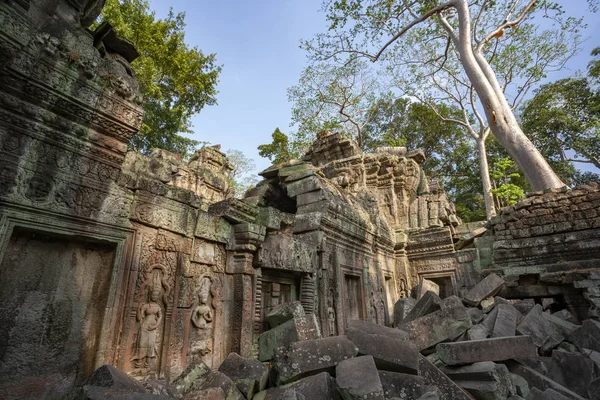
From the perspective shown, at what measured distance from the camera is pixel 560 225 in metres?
7.28

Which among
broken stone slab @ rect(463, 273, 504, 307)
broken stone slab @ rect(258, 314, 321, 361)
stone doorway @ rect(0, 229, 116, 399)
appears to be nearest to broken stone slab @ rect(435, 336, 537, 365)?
broken stone slab @ rect(258, 314, 321, 361)

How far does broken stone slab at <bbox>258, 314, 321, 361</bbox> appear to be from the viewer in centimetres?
371

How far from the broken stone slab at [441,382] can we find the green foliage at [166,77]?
15045 mm

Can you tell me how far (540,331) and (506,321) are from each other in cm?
45

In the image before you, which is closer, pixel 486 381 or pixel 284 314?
pixel 486 381

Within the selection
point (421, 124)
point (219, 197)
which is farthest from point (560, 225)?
point (421, 124)

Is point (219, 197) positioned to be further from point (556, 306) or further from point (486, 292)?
point (556, 306)

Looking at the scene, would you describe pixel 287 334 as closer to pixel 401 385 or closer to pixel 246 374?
pixel 246 374

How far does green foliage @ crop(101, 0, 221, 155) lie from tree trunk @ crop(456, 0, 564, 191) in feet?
40.7

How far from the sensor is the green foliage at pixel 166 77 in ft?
48.9

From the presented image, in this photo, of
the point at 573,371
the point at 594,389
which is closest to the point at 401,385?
the point at 594,389

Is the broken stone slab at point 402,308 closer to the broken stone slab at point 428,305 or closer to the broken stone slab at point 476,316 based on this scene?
the broken stone slab at point 428,305

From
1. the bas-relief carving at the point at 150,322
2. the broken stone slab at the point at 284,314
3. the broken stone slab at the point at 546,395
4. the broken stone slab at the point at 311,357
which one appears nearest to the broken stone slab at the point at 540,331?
the broken stone slab at the point at 546,395

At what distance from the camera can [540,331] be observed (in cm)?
435
